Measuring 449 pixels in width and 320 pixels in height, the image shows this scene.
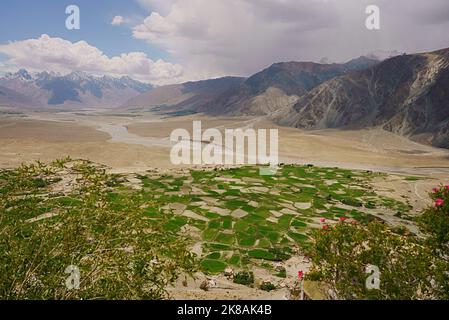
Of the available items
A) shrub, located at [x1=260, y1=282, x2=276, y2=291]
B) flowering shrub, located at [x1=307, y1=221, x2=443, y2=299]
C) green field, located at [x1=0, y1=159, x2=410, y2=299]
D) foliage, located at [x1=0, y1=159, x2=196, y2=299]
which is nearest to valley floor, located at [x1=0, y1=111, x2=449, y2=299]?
shrub, located at [x1=260, y1=282, x2=276, y2=291]

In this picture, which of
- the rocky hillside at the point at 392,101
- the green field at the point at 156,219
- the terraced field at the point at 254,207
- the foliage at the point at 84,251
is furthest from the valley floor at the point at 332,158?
the rocky hillside at the point at 392,101

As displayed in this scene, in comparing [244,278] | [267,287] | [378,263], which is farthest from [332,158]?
[378,263]

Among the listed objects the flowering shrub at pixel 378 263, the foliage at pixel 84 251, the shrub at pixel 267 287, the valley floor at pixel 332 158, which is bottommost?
the shrub at pixel 267 287

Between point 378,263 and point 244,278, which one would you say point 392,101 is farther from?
point 378,263

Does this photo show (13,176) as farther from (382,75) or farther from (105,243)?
(382,75)

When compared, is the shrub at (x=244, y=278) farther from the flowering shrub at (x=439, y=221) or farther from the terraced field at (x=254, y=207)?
the flowering shrub at (x=439, y=221)
